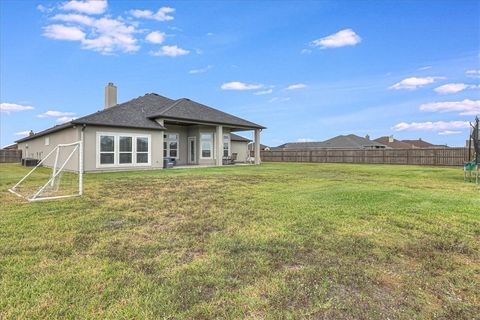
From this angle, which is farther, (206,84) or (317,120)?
(317,120)

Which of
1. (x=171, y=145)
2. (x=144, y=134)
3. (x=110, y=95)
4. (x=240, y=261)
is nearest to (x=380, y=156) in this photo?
(x=171, y=145)

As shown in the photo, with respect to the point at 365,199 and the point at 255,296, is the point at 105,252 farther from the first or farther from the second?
the point at 365,199

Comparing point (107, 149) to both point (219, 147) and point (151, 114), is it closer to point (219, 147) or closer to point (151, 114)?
point (151, 114)

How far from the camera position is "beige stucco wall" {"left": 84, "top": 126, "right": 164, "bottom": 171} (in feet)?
46.5

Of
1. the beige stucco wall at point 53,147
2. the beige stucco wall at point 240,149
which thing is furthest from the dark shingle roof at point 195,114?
the beige stucco wall at point 240,149

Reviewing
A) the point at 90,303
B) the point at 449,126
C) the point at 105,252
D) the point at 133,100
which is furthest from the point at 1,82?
the point at 449,126

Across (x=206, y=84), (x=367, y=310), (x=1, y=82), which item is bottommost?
(x=367, y=310)

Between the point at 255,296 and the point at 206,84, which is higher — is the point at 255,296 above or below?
below

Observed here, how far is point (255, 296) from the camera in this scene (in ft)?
7.91

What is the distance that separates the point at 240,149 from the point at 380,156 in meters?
13.6

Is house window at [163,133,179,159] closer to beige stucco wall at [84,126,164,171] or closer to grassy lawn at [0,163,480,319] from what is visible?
beige stucco wall at [84,126,164,171]

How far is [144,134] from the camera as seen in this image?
637 inches

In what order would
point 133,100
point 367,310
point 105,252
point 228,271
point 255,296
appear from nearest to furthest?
point 367,310
point 255,296
point 228,271
point 105,252
point 133,100

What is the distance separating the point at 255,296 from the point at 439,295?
168 centimetres
